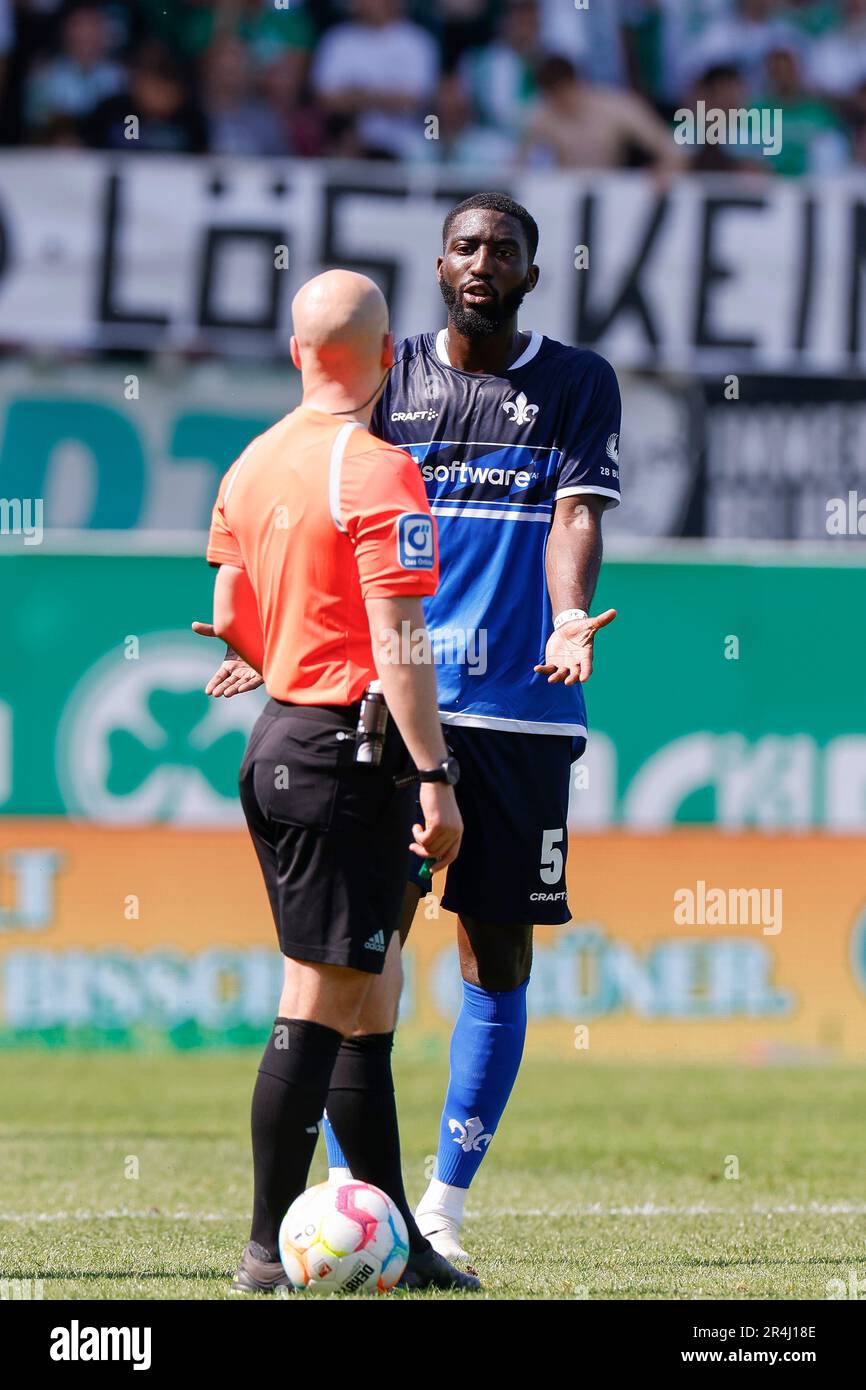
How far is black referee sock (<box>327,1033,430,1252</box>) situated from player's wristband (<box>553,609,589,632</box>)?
109 centimetres

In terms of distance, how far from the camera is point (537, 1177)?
23.1 ft

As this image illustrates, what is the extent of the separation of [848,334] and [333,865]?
938 centimetres

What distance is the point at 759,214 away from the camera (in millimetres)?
13070

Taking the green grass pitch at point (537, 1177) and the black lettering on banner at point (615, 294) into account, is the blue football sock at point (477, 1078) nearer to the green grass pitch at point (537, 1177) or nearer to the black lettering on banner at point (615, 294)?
the green grass pitch at point (537, 1177)

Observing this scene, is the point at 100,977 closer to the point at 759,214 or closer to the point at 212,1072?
the point at 212,1072

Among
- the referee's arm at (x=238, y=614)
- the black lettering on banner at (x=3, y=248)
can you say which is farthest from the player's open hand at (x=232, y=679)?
the black lettering on banner at (x=3, y=248)

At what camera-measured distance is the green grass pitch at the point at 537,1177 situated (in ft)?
16.3

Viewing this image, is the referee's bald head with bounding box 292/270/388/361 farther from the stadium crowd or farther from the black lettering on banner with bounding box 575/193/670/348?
the stadium crowd

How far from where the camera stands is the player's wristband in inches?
197

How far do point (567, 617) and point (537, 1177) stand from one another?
8.92 feet

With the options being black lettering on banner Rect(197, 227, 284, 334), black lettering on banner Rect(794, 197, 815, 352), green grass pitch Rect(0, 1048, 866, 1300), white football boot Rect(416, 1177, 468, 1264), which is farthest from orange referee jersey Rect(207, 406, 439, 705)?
black lettering on banner Rect(794, 197, 815, 352)

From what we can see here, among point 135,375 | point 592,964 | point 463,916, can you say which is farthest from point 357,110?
point 463,916

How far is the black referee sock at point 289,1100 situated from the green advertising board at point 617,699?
6.08 meters

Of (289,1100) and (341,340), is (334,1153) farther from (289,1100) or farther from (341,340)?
(341,340)
